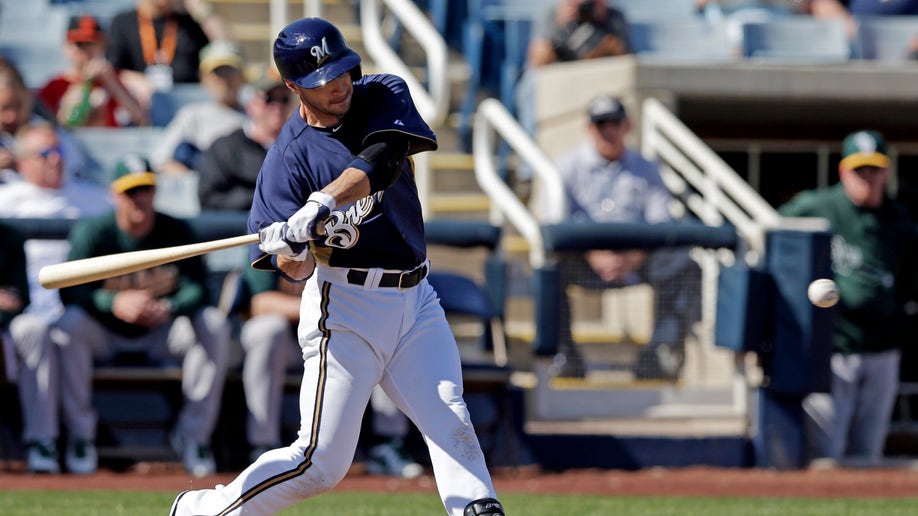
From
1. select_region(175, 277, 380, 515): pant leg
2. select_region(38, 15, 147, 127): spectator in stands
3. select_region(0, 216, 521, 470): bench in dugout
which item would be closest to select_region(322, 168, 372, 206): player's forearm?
select_region(175, 277, 380, 515): pant leg

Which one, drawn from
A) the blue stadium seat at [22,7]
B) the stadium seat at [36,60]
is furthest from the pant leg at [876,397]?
the blue stadium seat at [22,7]

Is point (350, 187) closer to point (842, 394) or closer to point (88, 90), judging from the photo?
point (842, 394)

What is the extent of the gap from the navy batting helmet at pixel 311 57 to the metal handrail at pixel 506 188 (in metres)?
3.50

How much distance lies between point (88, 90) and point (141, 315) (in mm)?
2424

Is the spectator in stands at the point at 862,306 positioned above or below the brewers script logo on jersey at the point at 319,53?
below

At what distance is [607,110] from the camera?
8.09 m

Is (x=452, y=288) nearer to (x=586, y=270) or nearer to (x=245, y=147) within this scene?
(x=586, y=270)

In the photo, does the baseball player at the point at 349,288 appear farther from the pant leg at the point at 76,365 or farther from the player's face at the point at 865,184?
the player's face at the point at 865,184

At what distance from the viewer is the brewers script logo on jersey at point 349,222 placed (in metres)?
4.15

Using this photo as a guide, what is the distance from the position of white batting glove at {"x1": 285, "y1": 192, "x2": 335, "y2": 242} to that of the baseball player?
0.22 ft

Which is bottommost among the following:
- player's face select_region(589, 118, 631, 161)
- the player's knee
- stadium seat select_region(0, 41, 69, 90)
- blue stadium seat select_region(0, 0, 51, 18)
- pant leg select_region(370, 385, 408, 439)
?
pant leg select_region(370, 385, 408, 439)

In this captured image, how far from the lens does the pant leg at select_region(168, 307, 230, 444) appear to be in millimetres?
7000

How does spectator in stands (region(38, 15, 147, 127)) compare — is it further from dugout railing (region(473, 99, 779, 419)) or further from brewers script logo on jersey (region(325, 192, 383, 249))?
brewers script logo on jersey (region(325, 192, 383, 249))

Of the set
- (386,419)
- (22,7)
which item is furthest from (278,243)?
(22,7)
